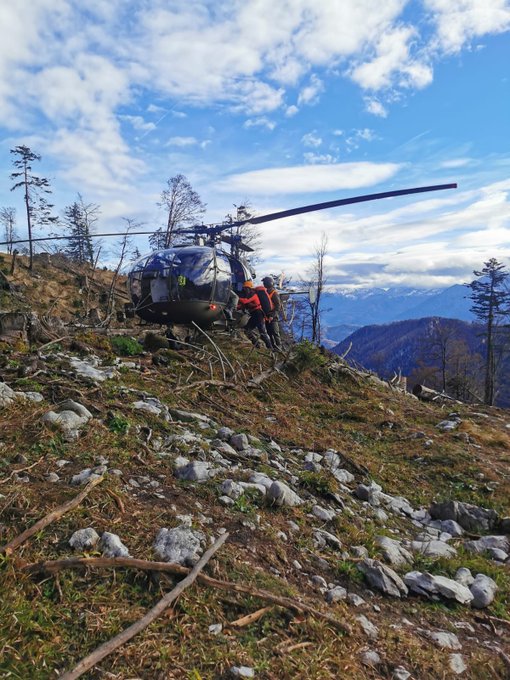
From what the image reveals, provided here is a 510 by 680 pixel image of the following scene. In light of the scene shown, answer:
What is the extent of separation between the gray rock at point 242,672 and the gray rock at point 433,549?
2485 mm

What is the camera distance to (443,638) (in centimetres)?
288

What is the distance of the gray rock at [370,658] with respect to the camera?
8.05 feet

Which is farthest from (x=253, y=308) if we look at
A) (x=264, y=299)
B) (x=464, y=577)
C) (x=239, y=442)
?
(x=464, y=577)

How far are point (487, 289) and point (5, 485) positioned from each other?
4720 cm

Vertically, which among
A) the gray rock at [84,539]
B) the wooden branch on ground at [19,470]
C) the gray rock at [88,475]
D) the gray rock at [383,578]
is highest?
the wooden branch on ground at [19,470]

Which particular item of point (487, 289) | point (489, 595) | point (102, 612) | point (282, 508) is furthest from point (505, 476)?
point (487, 289)

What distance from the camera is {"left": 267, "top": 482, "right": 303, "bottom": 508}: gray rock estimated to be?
13.3 feet

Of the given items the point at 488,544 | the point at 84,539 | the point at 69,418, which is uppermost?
the point at 69,418

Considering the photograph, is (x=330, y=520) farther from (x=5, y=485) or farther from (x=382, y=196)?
(x=382, y=196)

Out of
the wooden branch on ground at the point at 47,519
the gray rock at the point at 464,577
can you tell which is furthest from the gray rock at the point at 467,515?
the wooden branch on ground at the point at 47,519

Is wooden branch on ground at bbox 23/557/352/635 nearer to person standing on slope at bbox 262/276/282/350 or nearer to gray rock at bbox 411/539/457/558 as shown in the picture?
gray rock at bbox 411/539/457/558

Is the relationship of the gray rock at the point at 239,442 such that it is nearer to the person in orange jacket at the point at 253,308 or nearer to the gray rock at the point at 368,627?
the gray rock at the point at 368,627

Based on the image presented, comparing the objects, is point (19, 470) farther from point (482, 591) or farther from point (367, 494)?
point (482, 591)

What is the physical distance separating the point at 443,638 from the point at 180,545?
1.86 metres
